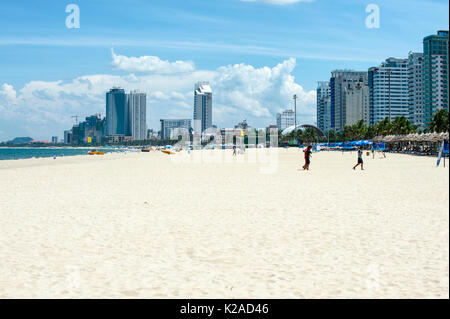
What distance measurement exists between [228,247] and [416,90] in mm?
200936

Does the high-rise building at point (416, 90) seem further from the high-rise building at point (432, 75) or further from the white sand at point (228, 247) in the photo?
the white sand at point (228, 247)

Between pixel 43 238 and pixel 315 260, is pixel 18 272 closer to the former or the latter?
pixel 43 238

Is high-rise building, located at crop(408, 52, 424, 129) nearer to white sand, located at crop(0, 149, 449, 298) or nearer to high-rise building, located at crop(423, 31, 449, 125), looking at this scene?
high-rise building, located at crop(423, 31, 449, 125)

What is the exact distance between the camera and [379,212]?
9609 millimetres

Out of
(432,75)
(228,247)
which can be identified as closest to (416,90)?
(432,75)

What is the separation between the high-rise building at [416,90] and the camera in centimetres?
18762

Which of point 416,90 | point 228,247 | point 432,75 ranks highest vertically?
point 432,75

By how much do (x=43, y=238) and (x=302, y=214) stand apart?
516 centimetres

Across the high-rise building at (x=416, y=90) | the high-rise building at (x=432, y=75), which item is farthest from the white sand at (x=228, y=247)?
the high-rise building at (x=416, y=90)

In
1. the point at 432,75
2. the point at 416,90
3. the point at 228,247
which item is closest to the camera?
the point at 228,247

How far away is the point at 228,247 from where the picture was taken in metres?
6.70

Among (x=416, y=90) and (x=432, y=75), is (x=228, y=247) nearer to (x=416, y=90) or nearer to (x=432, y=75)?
(x=432, y=75)
